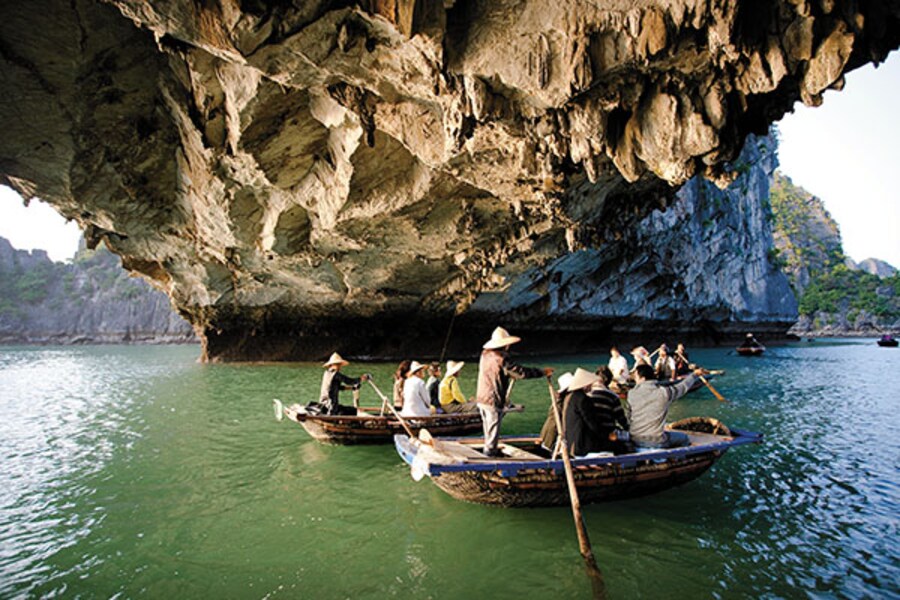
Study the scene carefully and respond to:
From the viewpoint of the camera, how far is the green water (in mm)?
3824

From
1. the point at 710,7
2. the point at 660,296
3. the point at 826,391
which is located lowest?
the point at 826,391

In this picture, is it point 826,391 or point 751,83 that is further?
point 826,391

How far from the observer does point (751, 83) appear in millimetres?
5297

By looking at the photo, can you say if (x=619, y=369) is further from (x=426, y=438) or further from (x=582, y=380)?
(x=426, y=438)

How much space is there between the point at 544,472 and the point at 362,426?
385 cm

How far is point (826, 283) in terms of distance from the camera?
7300 centimetres

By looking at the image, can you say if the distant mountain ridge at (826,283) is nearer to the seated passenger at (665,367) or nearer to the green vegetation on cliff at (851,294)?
the green vegetation on cliff at (851,294)

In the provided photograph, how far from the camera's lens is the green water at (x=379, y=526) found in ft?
12.5

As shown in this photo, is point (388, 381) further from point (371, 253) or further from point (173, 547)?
point (173, 547)

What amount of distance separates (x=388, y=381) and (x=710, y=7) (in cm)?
1406

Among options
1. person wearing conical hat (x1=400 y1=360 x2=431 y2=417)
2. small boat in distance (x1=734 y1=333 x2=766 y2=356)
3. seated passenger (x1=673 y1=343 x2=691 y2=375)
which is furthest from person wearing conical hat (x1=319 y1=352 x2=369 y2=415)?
small boat in distance (x1=734 y1=333 x2=766 y2=356)

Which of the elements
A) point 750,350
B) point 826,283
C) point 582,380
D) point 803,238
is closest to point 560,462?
point 582,380

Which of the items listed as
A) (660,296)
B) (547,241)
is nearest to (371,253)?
(547,241)

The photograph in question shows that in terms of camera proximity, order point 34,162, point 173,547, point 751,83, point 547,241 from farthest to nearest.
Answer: point 547,241, point 34,162, point 751,83, point 173,547
